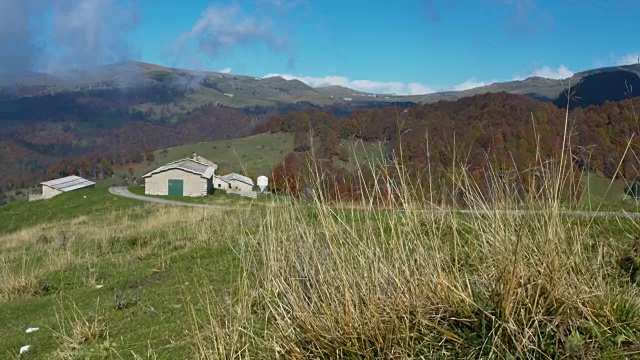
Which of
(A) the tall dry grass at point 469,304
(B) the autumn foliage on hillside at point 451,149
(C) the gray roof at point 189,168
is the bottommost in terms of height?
(C) the gray roof at point 189,168

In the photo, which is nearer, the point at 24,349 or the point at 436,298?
the point at 436,298

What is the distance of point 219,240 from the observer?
32.5 feet

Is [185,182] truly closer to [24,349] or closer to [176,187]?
[176,187]

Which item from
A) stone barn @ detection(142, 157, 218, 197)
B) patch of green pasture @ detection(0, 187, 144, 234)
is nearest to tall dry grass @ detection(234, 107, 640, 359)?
patch of green pasture @ detection(0, 187, 144, 234)

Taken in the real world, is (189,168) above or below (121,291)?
below

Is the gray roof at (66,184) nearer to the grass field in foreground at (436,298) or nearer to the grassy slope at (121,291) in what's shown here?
the grassy slope at (121,291)

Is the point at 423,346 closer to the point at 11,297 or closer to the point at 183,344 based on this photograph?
the point at 183,344

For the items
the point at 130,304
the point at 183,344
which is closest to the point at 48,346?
the point at 130,304

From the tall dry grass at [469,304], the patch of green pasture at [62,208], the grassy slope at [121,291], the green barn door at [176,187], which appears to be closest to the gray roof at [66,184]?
the patch of green pasture at [62,208]

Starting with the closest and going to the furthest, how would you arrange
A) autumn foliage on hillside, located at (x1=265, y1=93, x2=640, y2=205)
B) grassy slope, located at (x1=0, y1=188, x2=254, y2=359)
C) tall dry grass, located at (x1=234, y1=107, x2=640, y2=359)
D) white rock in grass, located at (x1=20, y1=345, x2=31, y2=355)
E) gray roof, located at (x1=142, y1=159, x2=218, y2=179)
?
1. tall dry grass, located at (x1=234, y1=107, x2=640, y2=359)
2. autumn foliage on hillside, located at (x1=265, y1=93, x2=640, y2=205)
3. grassy slope, located at (x1=0, y1=188, x2=254, y2=359)
4. white rock in grass, located at (x1=20, y1=345, x2=31, y2=355)
5. gray roof, located at (x1=142, y1=159, x2=218, y2=179)

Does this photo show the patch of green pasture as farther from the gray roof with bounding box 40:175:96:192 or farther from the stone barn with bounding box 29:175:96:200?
the gray roof with bounding box 40:175:96:192

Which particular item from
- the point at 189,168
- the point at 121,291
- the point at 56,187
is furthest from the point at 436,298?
the point at 56,187

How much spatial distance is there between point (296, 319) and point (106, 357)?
7.07 ft

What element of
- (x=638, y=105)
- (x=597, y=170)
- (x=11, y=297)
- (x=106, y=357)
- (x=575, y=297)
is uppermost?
(x=638, y=105)
